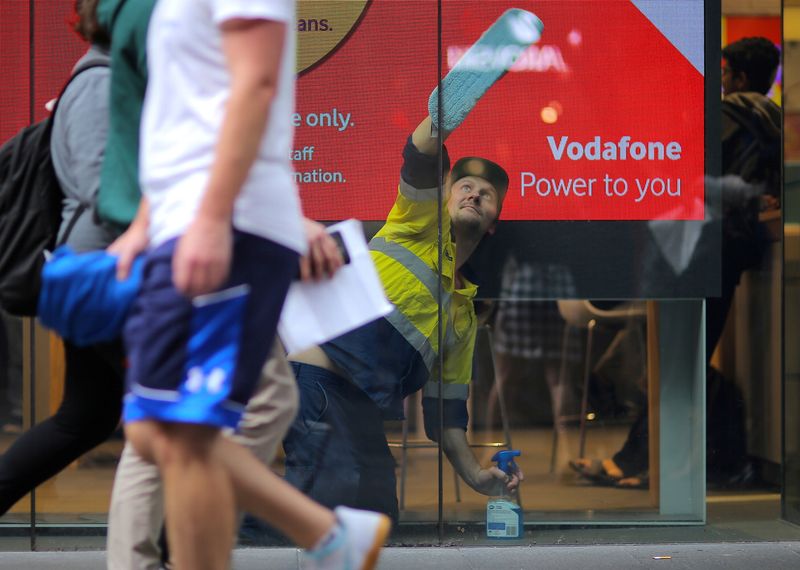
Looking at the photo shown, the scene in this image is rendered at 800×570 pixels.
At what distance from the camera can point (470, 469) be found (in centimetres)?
557

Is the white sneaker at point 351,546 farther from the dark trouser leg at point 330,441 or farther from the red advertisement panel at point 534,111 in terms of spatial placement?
the red advertisement panel at point 534,111

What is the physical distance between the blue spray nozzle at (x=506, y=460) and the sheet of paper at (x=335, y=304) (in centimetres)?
262

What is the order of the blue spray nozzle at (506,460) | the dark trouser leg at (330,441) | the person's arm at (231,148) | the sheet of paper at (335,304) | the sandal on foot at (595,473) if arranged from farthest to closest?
the sandal on foot at (595,473) → the blue spray nozzle at (506,460) → the dark trouser leg at (330,441) → the sheet of paper at (335,304) → the person's arm at (231,148)

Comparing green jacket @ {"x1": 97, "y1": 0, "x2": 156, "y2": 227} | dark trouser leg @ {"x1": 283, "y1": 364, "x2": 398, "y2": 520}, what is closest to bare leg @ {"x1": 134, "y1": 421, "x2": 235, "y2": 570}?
green jacket @ {"x1": 97, "y1": 0, "x2": 156, "y2": 227}

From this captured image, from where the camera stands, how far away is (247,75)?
2.53m

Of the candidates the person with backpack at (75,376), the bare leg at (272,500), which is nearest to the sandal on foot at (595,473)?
the person with backpack at (75,376)

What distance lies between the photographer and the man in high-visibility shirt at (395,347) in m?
5.30

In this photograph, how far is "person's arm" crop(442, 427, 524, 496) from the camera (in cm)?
553

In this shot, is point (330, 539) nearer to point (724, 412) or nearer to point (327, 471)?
point (327, 471)

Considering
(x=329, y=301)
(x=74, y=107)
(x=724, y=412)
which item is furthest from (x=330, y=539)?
(x=724, y=412)

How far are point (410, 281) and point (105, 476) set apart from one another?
1542mm

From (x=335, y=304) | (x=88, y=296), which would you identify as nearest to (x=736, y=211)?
(x=335, y=304)

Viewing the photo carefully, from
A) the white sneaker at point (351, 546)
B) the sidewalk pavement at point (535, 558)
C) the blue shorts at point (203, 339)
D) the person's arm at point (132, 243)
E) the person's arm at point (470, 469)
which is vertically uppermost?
the person's arm at point (132, 243)

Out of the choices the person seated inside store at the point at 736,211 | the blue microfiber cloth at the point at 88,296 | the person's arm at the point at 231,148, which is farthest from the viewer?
the person seated inside store at the point at 736,211
